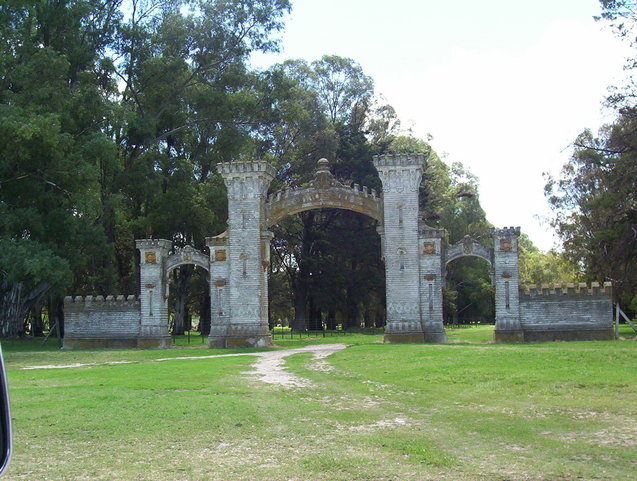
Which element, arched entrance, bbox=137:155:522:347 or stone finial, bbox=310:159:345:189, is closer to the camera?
arched entrance, bbox=137:155:522:347

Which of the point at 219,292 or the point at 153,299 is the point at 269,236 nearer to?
the point at 219,292

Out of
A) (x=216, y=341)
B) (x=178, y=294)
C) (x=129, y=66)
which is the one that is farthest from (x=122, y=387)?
(x=178, y=294)

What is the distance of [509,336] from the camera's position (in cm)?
2684

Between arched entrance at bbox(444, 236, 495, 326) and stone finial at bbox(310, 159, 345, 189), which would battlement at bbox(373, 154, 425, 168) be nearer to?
stone finial at bbox(310, 159, 345, 189)

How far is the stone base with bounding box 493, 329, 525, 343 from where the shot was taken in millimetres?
26734

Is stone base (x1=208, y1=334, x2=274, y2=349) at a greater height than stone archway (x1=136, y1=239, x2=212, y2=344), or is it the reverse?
stone archway (x1=136, y1=239, x2=212, y2=344)

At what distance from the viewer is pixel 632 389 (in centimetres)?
1207

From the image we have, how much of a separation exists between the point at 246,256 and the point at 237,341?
3.55 metres

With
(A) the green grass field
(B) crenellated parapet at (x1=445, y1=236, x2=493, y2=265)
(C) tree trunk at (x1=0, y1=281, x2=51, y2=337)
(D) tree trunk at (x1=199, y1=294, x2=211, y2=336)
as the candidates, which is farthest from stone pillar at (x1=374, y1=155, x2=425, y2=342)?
A: (D) tree trunk at (x1=199, y1=294, x2=211, y2=336)

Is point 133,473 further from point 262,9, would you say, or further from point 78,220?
point 262,9

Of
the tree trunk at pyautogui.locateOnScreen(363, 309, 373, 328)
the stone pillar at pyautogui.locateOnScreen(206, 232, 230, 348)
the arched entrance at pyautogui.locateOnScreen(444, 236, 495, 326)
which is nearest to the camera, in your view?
the stone pillar at pyautogui.locateOnScreen(206, 232, 230, 348)

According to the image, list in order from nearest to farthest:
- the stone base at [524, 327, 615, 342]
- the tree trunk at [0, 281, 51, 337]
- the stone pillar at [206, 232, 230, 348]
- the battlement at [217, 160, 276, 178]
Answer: the stone base at [524, 327, 615, 342] < the stone pillar at [206, 232, 230, 348] < the battlement at [217, 160, 276, 178] < the tree trunk at [0, 281, 51, 337]

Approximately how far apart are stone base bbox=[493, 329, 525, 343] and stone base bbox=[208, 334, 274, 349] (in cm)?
933

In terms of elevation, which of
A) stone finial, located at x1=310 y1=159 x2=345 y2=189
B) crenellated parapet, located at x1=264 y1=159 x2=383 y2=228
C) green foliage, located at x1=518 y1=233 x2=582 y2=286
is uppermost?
stone finial, located at x1=310 y1=159 x2=345 y2=189
